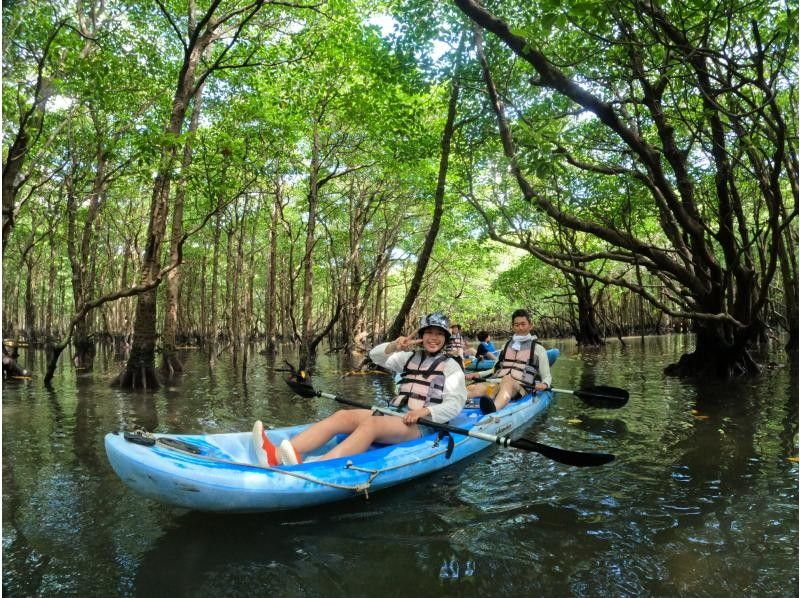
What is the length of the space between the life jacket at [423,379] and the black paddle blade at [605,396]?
2.98 metres

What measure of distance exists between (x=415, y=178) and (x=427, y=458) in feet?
38.3

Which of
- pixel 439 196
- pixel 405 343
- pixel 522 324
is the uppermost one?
pixel 439 196

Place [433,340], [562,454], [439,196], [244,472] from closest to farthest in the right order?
[244,472] → [562,454] → [433,340] → [439,196]

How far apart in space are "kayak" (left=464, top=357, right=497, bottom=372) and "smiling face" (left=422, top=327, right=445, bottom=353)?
7.45m

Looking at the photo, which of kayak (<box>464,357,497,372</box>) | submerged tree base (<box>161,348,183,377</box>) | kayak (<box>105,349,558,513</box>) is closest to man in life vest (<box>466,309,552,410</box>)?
kayak (<box>105,349,558,513</box>)

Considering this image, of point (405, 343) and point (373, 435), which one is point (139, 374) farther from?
point (373, 435)

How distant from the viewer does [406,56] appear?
823cm

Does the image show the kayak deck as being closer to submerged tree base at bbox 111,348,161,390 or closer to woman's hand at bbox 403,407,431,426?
woman's hand at bbox 403,407,431,426

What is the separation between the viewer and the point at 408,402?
188 inches

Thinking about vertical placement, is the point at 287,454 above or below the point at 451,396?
below

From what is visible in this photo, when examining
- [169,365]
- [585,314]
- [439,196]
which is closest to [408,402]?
[439,196]

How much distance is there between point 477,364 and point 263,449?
351 inches

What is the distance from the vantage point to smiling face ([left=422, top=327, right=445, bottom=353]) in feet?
15.4

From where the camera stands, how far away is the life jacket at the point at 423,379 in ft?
15.3
